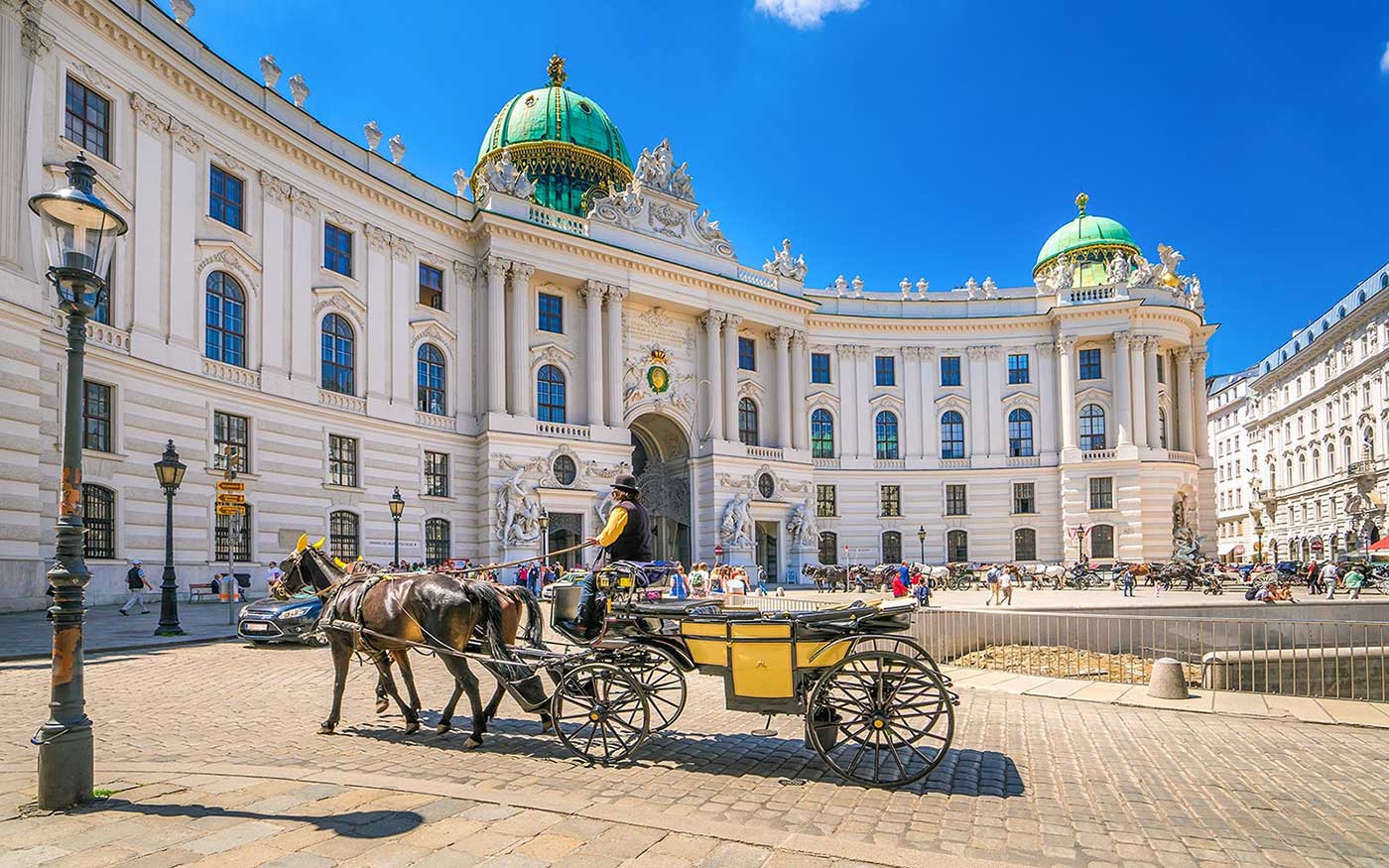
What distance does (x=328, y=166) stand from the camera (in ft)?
104

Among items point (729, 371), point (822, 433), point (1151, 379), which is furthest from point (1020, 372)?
point (729, 371)

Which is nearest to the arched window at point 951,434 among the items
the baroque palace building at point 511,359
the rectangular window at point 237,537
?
the baroque palace building at point 511,359

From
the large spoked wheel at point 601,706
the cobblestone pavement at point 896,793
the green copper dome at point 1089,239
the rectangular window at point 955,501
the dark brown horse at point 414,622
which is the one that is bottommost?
the cobblestone pavement at point 896,793

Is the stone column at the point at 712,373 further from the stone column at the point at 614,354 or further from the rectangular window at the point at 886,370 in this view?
the rectangular window at the point at 886,370

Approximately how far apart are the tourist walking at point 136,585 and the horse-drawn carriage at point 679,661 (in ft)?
53.9

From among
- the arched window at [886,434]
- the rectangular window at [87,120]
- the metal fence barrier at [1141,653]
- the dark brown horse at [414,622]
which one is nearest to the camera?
the dark brown horse at [414,622]

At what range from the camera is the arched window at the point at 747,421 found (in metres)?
46.3

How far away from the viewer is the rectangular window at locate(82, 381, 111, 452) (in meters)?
22.8

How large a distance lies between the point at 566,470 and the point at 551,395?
12.9 feet

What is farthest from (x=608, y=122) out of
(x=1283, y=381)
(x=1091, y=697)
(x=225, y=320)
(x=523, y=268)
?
(x=1283, y=381)

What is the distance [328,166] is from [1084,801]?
3227cm

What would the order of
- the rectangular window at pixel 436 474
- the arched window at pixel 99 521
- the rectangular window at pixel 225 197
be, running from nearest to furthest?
the arched window at pixel 99 521, the rectangular window at pixel 225 197, the rectangular window at pixel 436 474

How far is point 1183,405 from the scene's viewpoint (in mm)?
52531

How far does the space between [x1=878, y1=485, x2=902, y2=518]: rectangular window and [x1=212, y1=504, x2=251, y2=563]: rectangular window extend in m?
34.4
